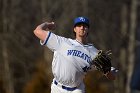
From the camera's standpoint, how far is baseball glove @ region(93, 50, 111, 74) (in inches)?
323

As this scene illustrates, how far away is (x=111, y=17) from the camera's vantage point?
107ft

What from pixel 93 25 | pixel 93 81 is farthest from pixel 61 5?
pixel 93 81

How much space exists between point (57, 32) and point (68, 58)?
785 inches

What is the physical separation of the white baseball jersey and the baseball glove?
12 cm

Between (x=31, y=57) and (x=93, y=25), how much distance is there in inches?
139

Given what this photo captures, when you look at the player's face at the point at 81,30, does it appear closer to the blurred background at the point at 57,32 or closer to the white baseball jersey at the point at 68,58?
the white baseball jersey at the point at 68,58

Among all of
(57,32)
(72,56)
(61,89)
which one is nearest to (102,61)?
(72,56)

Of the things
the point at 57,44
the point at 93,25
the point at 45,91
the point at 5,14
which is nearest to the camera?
the point at 57,44

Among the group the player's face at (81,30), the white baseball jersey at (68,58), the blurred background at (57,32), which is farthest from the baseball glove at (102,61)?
the blurred background at (57,32)

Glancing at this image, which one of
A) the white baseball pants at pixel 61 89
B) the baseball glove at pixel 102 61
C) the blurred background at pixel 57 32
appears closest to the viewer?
the baseball glove at pixel 102 61

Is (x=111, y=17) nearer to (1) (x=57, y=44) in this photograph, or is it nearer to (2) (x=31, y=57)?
(2) (x=31, y=57)

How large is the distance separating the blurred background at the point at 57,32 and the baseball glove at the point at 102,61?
18848 millimetres

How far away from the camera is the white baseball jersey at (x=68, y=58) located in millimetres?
8203

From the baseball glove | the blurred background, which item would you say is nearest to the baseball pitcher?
the baseball glove
